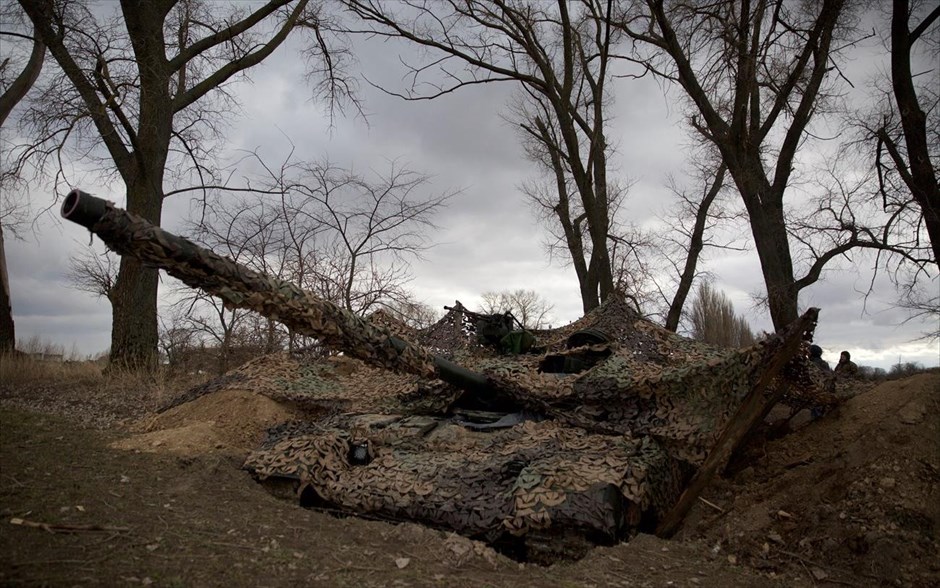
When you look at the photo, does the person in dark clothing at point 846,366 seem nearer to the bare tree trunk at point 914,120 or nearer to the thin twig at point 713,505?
the bare tree trunk at point 914,120

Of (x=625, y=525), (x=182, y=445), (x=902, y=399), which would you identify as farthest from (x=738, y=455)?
(x=182, y=445)

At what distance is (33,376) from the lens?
1115 cm

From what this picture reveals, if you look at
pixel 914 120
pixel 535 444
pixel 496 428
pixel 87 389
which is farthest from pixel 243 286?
pixel 914 120

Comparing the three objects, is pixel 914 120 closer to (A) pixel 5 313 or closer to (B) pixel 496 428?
(B) pixel 496 428

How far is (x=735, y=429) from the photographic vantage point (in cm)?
595

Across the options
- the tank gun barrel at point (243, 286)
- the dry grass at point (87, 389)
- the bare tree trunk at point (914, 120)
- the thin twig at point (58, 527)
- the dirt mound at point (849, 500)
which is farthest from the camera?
the bare tree trunk at point (914, 120)

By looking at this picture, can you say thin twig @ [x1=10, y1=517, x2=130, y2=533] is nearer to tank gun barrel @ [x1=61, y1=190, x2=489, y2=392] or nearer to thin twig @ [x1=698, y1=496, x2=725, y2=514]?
tank gun barrel @ [x1=61, y1=190, x2=489, y2=392]

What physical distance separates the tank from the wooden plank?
0.02 metres

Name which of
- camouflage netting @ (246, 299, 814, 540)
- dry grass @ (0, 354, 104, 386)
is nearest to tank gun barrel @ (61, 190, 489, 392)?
camouflage netting @ (246, 299, 814, 540)

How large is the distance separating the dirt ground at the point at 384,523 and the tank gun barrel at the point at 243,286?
146 centimetres

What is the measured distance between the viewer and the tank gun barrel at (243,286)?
13.0ft

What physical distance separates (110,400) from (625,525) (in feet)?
25.4

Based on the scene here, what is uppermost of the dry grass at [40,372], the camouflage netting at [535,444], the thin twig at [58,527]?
the dry grass at [40,372]

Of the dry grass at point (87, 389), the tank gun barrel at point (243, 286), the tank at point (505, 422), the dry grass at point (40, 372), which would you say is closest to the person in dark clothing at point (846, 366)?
the tank at point (505, 422)
